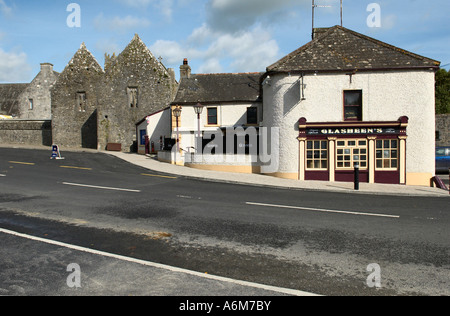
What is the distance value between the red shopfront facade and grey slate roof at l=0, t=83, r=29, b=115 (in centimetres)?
4540

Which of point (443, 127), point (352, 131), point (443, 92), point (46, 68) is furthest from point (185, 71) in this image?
point (443, 92)

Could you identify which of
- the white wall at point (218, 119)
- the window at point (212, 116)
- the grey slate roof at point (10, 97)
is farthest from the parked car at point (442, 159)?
the grey slate roof at point (10, 97)

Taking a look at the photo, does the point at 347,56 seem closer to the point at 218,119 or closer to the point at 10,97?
the point at 218,119

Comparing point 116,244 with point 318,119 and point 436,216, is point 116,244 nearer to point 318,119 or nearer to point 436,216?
point 436,216

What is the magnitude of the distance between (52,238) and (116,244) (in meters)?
1.41

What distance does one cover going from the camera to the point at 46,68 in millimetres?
45625

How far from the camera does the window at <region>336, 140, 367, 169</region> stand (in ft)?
61.1

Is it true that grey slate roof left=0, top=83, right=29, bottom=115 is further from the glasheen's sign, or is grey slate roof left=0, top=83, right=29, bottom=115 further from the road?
the glasheen's sign

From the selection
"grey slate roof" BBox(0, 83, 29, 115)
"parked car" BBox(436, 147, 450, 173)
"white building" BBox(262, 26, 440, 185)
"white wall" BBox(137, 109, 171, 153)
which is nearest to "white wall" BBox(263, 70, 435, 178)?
"white building" BBox(262, 26, 440, 185)

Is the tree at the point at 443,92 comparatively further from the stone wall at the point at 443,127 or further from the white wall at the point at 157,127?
the white wall at the point at 157,127

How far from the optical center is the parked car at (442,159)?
71.1 feet

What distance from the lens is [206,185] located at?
15.3m

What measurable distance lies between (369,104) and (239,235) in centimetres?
1418
